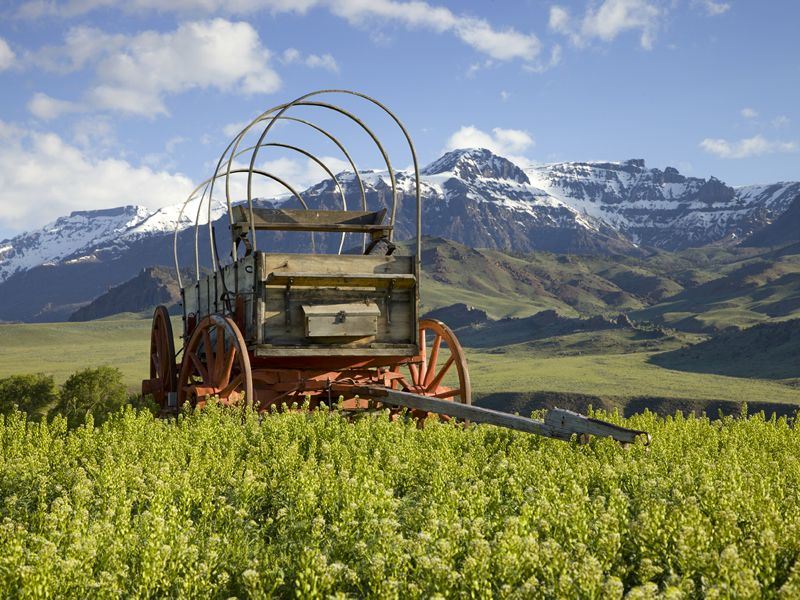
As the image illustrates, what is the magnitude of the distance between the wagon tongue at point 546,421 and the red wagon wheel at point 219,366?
1851 millimetres

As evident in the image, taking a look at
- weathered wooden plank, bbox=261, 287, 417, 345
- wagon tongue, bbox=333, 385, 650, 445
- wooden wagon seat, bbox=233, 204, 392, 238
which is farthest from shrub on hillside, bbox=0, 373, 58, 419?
wagon tongue, bbox=333, 385, 650, 445

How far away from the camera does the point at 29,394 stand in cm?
2919

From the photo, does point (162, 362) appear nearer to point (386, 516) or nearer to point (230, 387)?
point (230, 387)

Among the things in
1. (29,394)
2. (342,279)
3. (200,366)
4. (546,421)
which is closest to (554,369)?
(29,394)

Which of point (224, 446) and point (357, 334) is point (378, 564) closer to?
point (224, 446)

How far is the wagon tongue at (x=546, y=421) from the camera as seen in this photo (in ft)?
27.5

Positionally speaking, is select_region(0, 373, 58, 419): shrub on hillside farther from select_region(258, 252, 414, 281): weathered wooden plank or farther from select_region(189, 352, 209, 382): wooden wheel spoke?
select_region(258, 252, 414, 281): weathered wooden plank

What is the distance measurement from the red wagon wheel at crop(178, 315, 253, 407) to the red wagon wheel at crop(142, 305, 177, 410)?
39.5 inches

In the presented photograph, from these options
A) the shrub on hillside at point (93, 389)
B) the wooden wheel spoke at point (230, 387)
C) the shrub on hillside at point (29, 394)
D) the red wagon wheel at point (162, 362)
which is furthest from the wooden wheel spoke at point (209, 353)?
the shrub on hillside at point (29, 394)

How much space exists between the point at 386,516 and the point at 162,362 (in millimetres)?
9873

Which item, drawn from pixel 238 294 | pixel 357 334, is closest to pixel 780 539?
pixel 357 334

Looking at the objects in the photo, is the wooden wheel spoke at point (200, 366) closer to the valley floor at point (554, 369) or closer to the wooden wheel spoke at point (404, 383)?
the wooden wheel spoke at point (404, 383)

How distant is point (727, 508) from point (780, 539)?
1.18 feet

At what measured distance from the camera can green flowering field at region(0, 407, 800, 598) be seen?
15.2 feet
